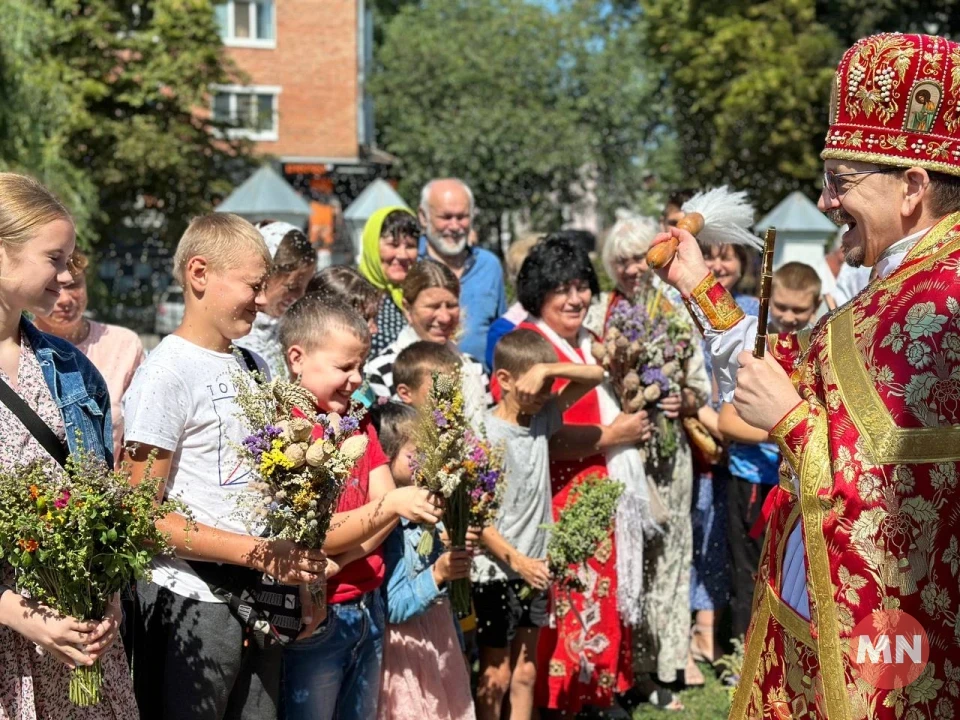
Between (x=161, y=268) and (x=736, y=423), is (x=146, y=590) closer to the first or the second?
(x=736, y=423)

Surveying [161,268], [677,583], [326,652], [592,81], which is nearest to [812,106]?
[592,81]

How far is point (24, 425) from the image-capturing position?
3.35m

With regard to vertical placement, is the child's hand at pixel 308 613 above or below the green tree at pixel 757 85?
below

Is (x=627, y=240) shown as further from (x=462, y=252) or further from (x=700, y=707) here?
(x=700, y=707)

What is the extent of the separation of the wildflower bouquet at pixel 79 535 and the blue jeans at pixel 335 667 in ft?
3.21

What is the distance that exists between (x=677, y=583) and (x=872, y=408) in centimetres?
380

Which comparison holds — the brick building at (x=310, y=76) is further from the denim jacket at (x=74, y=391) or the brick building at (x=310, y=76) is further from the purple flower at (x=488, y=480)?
the denim jacket at (x=74, y=391)

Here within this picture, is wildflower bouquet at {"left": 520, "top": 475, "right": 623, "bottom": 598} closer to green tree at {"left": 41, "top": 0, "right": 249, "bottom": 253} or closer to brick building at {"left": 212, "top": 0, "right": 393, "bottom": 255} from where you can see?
green tree at {"left": 41, "top": 0, "right": 249, "bottom": 253}

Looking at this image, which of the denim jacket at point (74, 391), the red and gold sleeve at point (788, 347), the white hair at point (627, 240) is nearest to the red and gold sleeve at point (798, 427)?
the red and gold sleeve at point (788, 347)

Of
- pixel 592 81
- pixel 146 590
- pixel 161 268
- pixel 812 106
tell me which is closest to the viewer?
pixel 146 590

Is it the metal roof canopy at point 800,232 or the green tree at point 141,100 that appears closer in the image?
the metal roof canopy at point 800,232

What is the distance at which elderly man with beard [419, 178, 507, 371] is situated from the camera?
7310 millimetres

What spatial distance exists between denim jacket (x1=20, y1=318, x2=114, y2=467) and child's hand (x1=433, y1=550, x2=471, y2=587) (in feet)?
4.19

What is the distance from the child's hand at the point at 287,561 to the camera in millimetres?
3621
